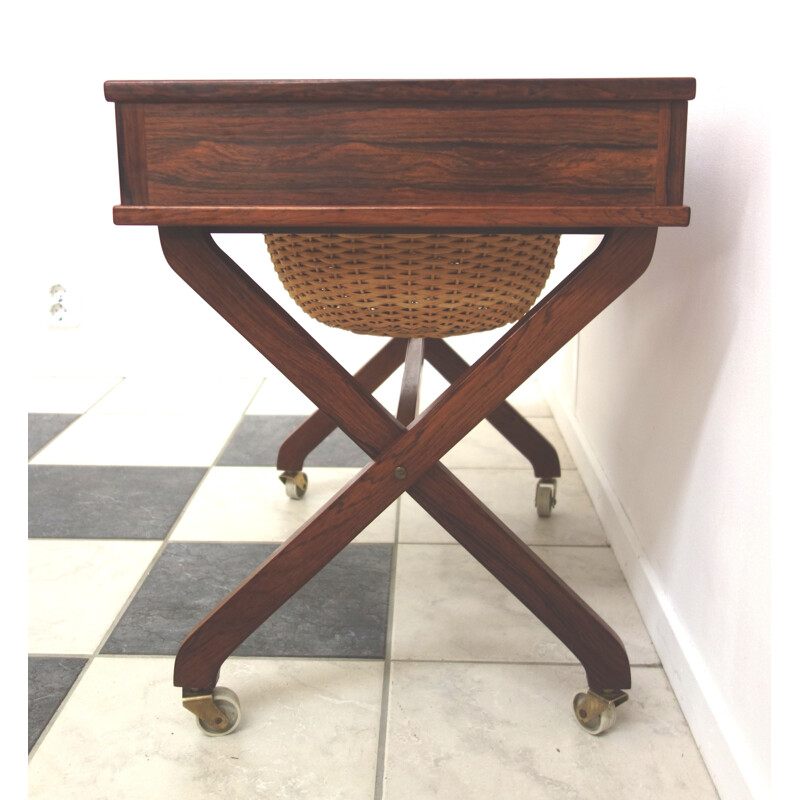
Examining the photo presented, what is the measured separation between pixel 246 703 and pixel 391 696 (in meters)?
0.18

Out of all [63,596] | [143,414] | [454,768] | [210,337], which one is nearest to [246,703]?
[454,768]

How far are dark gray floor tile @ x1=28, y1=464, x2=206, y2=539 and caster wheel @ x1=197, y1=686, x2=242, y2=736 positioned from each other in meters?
0.57

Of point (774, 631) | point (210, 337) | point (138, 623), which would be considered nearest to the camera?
point (774, 631)

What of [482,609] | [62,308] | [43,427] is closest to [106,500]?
[43,427]

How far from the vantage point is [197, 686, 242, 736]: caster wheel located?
1.12 m

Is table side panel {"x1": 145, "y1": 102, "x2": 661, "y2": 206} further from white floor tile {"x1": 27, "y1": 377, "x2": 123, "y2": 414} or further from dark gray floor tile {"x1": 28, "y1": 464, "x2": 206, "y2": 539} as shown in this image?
white floor tile {"x1": 27, "y1": 377, "x2": 123, "y2": 414}

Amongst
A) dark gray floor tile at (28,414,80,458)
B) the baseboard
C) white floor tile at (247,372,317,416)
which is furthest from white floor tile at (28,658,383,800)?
white floor tile at (247,372,317,416)

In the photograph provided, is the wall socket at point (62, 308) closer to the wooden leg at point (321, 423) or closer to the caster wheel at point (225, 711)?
the wooden leg at point (321, 423)

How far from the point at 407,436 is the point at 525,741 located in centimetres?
38

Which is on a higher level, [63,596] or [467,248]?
[467,248]

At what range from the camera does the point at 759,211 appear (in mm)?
931

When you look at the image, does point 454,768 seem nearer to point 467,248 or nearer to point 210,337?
point 467,248

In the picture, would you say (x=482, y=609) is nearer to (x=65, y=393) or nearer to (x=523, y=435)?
(x=523, y=435)

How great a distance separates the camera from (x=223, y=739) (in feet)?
3.64
